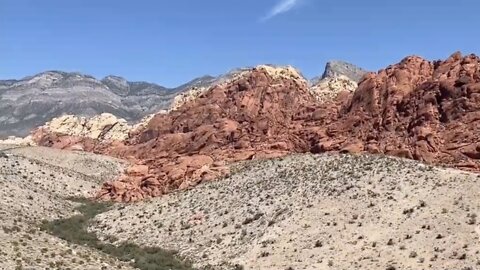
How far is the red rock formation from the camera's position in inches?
2303

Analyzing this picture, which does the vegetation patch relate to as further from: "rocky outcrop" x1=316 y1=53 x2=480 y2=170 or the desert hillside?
"rocky outcrop" x1=316 y1=53 x2=480 y2=170

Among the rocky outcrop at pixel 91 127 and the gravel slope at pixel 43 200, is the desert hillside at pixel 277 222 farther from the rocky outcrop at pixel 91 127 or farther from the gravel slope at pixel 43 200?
the rocky outcrop at pixel 91 127

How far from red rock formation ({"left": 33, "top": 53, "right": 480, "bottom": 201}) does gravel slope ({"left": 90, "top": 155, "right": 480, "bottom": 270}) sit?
21.8ft

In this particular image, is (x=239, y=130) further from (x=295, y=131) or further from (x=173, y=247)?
(x=173, y=247)

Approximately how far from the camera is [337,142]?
65.6 metres

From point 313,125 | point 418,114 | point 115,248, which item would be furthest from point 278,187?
point 313,125

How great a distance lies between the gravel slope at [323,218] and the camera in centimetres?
3697

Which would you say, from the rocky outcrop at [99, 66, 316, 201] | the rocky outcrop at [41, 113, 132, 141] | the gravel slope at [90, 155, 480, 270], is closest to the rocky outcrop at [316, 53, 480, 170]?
the gravel slope at [90, 155, 480, 270]

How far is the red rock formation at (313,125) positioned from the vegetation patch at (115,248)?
9671mm

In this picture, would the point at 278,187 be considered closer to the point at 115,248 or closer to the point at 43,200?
the point at 115,248

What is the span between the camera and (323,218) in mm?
43562

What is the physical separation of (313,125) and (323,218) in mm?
33425

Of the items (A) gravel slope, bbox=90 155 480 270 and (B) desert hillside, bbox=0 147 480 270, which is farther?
(A) gravel slope, bbox=90 155 480 270

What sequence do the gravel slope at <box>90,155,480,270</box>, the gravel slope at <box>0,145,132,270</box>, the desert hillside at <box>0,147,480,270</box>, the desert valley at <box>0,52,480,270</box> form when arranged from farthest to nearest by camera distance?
the desert valley at <box>0,52,480,270</box>
the gravel slope at <box>90,155,480,270</box>
the desert hillside at <box>0,147,480,270</box>
the gravel slope at <box>0,145,132,270</box>
